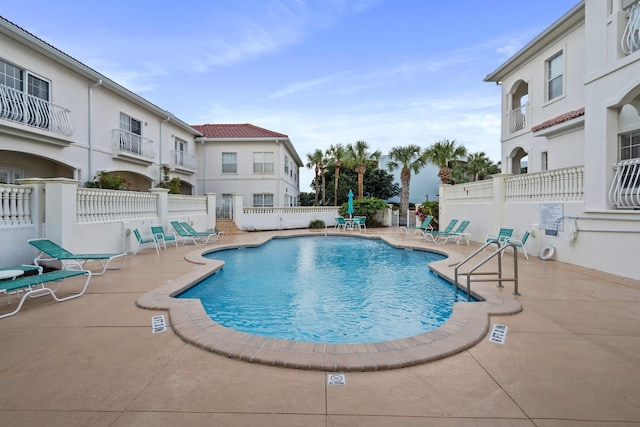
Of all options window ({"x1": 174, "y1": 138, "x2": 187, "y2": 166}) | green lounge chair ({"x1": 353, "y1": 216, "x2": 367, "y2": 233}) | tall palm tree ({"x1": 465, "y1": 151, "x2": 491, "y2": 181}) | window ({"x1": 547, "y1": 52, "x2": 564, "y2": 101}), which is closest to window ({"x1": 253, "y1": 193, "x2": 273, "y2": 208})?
window ({"x1": 174, "y1": 138, "x2": 187, "y2": 166})

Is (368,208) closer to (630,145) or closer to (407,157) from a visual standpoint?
(407,157)

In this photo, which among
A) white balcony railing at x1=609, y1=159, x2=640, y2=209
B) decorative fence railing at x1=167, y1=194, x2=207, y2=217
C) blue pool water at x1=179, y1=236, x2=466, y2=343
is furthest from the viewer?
decorative fence railing at x1=167, y1=194, x2=207, y2=217

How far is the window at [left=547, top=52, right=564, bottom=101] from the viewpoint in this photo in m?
14.1

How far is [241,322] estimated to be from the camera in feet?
19.0

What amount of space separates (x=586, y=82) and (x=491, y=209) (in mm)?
5744

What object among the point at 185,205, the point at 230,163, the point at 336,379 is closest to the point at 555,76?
the point at 336,379

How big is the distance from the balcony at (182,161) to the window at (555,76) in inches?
848

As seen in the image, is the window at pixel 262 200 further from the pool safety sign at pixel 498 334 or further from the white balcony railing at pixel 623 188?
the pool safety sign at pixel 498 334

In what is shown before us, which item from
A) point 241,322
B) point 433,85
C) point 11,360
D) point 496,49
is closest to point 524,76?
point 496,49

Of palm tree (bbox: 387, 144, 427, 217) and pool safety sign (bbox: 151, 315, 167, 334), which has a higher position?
palm tree (bbox: 387, 144, 427, 217)

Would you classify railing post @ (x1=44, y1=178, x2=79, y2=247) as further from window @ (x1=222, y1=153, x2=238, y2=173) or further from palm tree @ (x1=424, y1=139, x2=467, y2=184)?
palm tree @ (x1=424, y1=139, x2=467, y2=184)

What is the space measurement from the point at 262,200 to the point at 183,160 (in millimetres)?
6641

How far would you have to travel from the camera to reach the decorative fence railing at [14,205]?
7663 mm

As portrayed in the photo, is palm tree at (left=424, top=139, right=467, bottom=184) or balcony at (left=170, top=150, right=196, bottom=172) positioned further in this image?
palm tree at (left=424, top=139, right=467, bottom=184)
